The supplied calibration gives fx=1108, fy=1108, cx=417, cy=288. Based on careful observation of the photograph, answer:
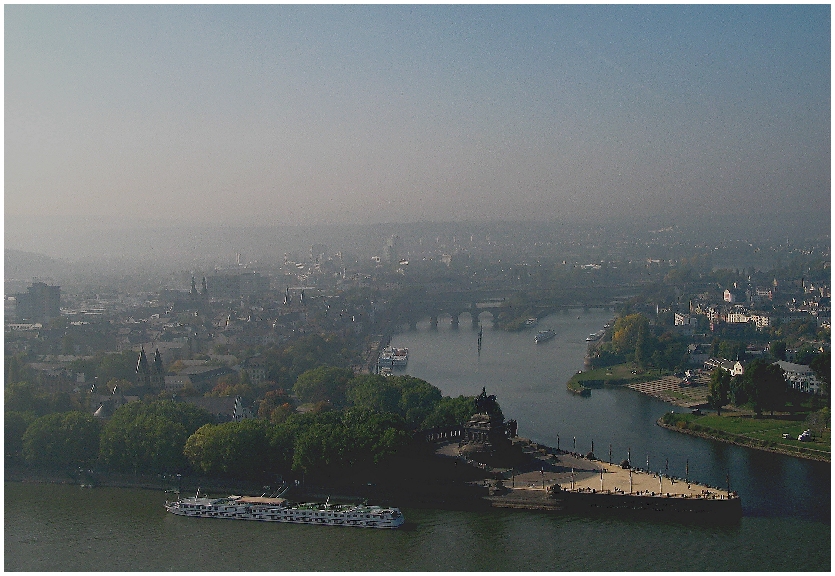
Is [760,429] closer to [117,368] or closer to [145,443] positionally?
[145,443]

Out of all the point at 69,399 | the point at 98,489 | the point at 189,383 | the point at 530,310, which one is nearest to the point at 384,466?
the point at 98,489

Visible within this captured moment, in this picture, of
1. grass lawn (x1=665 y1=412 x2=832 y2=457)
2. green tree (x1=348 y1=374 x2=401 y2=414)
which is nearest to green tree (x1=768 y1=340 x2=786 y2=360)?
grass lawn (x1=665 y1=412 x2=832 y2=457)

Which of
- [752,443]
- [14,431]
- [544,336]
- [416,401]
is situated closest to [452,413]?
[416,401]

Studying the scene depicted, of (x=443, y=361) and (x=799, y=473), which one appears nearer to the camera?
(x=799, y=473)

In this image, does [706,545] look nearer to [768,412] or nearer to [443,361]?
[768,412]

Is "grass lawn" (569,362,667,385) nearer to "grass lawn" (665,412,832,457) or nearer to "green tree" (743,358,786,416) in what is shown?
"grass lawn" (665,412,832,457)

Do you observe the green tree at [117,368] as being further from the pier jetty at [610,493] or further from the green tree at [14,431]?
the pier jetty at [610,493]
